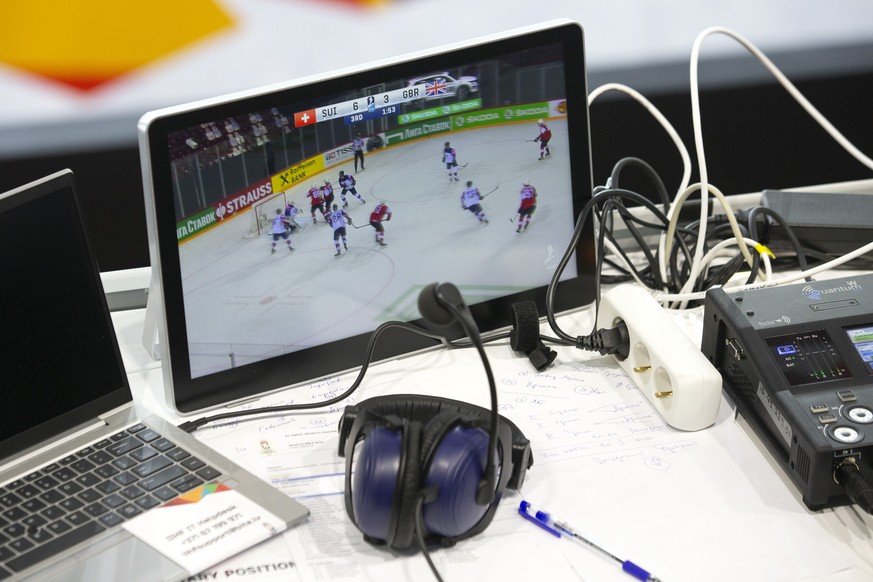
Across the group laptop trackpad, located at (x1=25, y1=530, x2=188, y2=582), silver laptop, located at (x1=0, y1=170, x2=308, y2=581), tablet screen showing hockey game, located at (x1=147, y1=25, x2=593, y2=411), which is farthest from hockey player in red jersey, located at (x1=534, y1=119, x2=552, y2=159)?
laptop trackpad, located at (x1=25, y1=530, x2=188, y2=582)

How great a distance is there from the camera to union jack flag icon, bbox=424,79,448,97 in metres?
1.01

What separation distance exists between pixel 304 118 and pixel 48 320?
309mm

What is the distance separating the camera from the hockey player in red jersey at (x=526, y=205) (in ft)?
3.59

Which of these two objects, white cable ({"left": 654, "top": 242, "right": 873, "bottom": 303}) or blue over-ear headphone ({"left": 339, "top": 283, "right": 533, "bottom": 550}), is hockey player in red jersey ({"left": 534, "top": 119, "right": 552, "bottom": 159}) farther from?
blue over-ear headphone ({"left": 339, "top": 283, "right": 533, "bottom": 550})

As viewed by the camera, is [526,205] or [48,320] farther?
[526,205]

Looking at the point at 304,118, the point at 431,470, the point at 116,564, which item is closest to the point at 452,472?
the point at 431,470

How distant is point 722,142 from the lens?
2.18 metres

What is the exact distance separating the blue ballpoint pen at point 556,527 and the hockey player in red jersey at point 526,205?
0.36 m

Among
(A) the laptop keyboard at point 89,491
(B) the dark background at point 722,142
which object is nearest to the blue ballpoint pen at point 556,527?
(A) the laptop keyboard at point 89,491

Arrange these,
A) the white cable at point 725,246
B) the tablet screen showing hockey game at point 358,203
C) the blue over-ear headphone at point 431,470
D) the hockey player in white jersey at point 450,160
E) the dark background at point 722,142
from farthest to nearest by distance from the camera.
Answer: the dark background at point 722,142, the white cable at point 725,246, the hockey player in white jersey at point 450,160, the tablet screen showing hockey game at point 358,203, the blue over-ear headphone at point 431,470

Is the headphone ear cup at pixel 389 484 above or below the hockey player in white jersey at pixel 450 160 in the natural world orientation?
below

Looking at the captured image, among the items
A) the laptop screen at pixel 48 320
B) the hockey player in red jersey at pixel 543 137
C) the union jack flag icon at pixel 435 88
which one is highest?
the union jack flag icon at pixel 435 88

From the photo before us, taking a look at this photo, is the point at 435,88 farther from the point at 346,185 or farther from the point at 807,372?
the point at 807,372

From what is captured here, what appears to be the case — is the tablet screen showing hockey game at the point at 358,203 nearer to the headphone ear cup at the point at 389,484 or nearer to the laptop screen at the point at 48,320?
the laptop screen at the point at 48,320
